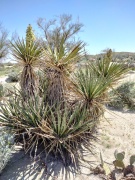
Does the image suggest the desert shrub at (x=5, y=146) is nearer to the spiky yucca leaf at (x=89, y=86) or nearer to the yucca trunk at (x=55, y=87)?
the yucca trunk at (x=55, y=87)

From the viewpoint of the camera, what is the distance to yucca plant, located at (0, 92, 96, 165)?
11.6 feet

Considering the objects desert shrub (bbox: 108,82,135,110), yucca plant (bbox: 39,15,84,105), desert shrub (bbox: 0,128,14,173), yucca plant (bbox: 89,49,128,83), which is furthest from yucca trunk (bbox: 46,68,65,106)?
desert shrub (bbox: 108,82,135,110)

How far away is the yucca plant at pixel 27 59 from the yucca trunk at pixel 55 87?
0.43 meters

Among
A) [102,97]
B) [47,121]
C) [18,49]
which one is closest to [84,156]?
[47,121]

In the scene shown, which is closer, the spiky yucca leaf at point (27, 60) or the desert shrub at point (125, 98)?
the spiky yucca leaf at point (27, 60)

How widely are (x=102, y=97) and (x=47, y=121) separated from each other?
4.94ft

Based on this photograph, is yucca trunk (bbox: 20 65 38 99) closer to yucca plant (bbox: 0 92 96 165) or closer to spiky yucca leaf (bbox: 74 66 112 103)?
yucca plant (bbox: 0 92 96 165)

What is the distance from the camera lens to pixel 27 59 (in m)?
4.45

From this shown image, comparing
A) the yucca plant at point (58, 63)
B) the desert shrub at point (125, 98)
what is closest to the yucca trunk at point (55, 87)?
the yucca plant at point (58, 63)

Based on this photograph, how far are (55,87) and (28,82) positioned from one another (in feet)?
2.41

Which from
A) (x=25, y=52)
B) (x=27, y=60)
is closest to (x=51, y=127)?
(x=27, y=60)

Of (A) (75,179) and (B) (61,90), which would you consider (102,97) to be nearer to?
(B) (61,90)

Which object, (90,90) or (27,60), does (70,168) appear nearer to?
(90,90)

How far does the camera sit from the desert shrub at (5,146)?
10.7 ft
